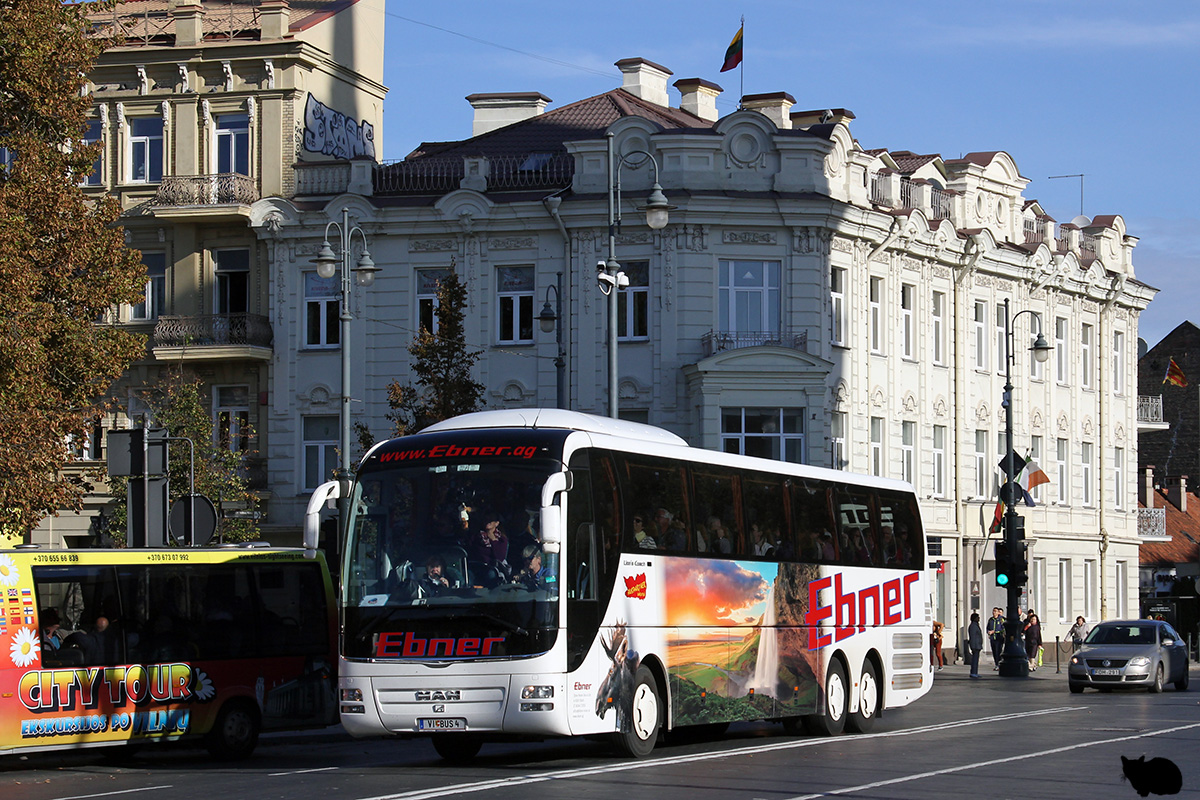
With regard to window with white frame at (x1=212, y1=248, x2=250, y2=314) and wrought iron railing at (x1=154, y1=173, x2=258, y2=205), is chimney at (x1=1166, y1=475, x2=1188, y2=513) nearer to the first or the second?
window with white frame at (x1=212, y1=248, x2=250, y2=314)

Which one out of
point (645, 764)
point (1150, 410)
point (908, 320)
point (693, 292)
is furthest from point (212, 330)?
point (1150, 410)

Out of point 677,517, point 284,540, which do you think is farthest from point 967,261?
point 677,517

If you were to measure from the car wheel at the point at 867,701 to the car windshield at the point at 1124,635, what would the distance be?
13.2 meters

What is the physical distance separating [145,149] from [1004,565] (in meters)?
23.8

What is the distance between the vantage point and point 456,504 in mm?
15383

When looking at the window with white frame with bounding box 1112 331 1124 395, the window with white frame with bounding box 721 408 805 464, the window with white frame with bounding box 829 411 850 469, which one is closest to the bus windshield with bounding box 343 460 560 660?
the window with white frame with bounding box 721 408 805 464

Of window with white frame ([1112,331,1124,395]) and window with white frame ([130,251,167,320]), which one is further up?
window with white frame ([130,251,167,320])

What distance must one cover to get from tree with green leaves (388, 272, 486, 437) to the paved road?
44.9 feet

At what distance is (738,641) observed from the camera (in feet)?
59.3

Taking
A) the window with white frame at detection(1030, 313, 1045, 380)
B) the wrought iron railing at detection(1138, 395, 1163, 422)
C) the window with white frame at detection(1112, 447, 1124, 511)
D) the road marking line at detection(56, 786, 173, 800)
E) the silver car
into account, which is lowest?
the silver car

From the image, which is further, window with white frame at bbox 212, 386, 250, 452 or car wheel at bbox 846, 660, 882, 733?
window with white frame at bbox 212, 386, 250, 452

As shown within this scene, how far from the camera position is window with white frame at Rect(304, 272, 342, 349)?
4234 cm

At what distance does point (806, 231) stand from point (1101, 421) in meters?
17.0

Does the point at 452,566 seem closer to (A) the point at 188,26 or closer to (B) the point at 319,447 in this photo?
(B) the point at 319,447
